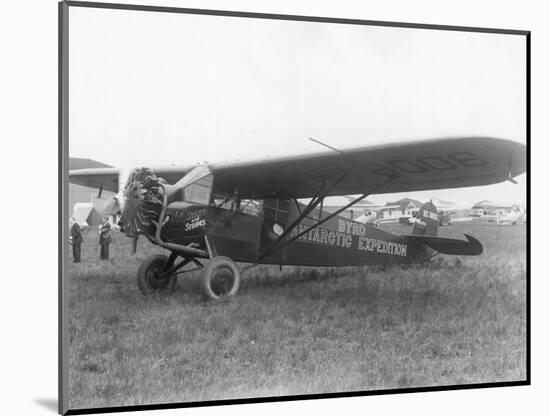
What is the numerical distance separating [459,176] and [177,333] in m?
2.46

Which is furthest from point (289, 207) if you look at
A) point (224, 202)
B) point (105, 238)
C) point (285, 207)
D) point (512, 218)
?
point (512, 218)

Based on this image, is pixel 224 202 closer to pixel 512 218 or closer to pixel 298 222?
pixel 298 222

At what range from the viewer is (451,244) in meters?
6.53

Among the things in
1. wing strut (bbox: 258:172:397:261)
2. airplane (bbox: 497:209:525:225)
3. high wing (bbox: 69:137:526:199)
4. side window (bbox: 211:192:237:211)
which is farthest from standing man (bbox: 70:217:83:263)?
airplane (bbox: 497:209:525:225)

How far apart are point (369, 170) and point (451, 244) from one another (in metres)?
0.96

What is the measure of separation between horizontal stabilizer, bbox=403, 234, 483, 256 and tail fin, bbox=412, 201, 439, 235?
0.14ft

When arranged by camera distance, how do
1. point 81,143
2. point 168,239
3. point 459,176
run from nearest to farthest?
point 81,143
point 168,239
point 459,176

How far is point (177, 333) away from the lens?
5.75m

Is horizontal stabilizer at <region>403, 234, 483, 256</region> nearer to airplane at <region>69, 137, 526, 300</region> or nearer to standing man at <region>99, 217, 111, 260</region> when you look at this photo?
airplane at <region>69, 137, 526, 300</region>

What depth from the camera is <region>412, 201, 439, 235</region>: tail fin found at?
643cm

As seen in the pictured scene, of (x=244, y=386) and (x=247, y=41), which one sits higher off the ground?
(x=247, y=41)

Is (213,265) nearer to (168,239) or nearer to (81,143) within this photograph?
(168,239)

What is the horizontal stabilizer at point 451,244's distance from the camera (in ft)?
21.2

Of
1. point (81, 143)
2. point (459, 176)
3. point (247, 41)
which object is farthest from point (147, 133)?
point (459, 176)
